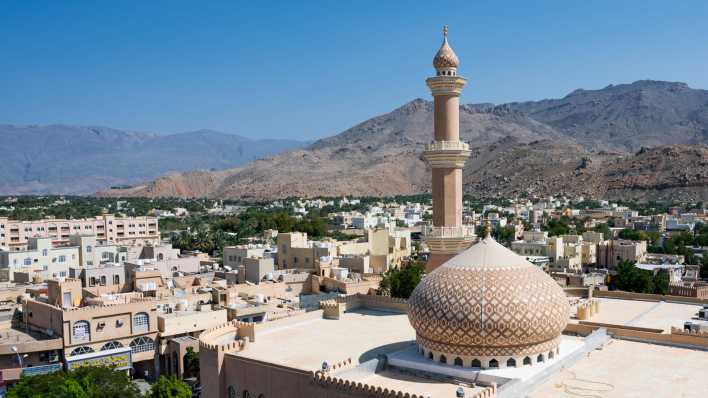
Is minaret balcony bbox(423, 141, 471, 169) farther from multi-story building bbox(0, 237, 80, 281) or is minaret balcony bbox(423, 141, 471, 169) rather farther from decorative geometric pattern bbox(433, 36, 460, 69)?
multi-story building bbox(0, 237, 80, 281)

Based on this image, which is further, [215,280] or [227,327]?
[215,280]

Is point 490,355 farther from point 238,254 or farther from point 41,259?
point 41,259

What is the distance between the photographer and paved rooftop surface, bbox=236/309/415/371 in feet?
47.0

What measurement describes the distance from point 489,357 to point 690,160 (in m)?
112

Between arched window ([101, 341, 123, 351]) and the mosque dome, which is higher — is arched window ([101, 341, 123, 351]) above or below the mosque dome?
below

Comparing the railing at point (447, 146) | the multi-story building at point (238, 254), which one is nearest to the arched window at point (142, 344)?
the railing at point (447, 146)

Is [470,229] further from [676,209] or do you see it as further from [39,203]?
[39,203]

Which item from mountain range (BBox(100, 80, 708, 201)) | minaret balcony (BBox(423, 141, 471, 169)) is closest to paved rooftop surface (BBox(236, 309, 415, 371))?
minaret balcony (BBox(423, 141, 471, 169))

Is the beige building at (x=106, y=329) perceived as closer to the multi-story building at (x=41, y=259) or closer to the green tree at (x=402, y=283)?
the green tree at (x=402, y=283)

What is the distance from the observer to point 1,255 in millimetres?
38094

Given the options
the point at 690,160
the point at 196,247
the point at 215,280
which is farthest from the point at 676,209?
the point at 215,280

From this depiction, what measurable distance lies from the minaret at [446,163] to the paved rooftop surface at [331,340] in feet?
7.60

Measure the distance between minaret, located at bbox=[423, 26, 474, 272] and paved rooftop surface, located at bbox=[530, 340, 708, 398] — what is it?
5824 mm

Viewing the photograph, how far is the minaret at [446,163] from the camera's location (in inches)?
762
